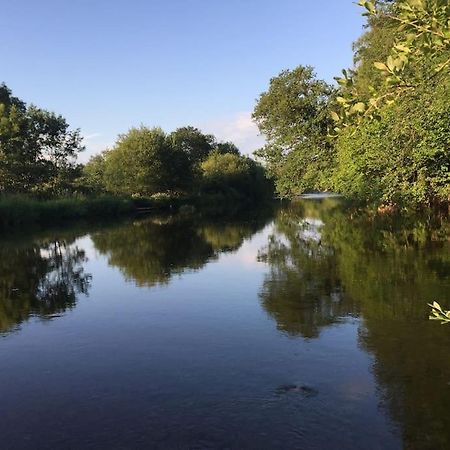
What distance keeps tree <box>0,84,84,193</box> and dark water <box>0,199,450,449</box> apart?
45486mm

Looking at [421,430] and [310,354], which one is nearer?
[421,430]

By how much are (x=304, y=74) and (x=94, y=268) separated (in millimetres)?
29500

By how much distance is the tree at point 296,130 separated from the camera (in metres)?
39.9

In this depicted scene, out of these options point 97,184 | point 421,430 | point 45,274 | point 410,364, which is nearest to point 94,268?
point 45,274

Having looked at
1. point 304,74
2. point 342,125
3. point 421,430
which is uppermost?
point 304,74

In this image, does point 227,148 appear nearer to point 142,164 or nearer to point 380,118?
point 142,164

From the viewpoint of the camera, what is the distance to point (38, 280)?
21516 mm

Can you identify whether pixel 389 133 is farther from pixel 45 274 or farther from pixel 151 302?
pixel 45 274

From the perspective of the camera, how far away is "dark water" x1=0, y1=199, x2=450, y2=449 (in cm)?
784

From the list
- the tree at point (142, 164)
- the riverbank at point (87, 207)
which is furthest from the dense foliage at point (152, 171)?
the riverbank at point (87, 207)

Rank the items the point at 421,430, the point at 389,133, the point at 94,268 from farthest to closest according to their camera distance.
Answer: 1. the point at 94,268
2. the point at 389,133
3. the point at 421,430

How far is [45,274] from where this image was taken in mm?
23141

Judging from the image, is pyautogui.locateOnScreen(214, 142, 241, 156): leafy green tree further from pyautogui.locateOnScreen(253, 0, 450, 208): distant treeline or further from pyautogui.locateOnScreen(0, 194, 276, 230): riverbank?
pyautogui.locateOnScreen(253, 0, 450, 208): distant treeline

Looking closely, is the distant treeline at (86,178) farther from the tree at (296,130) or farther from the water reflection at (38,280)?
the tree at (296,130)
